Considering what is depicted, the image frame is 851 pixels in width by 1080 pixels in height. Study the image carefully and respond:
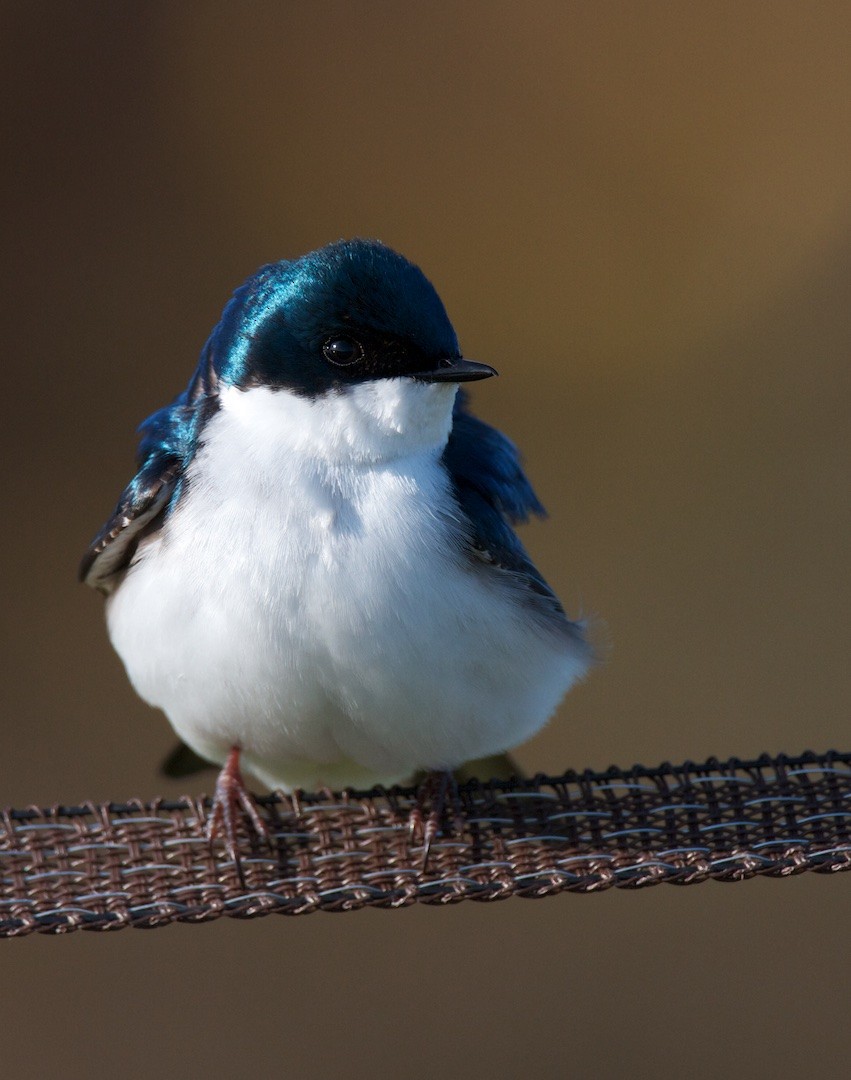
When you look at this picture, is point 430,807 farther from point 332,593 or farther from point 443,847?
point 332,593

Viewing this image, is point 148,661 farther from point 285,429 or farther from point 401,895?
point 401,895

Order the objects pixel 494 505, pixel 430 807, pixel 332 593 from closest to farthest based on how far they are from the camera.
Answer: pixel 332 593, pixel 430 807, pixel 494 505

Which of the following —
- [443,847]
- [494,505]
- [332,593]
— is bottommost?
[443,847]

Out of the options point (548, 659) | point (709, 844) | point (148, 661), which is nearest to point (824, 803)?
point (709, 844)

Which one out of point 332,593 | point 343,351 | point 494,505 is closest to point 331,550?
point 332,593

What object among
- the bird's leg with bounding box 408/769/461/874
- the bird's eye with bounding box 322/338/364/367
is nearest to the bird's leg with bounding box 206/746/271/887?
the bird's leg with bounding box 408/769/461/874

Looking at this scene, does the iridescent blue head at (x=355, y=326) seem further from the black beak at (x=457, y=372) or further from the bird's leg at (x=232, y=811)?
the bird's leg at (x=232, y=811)
